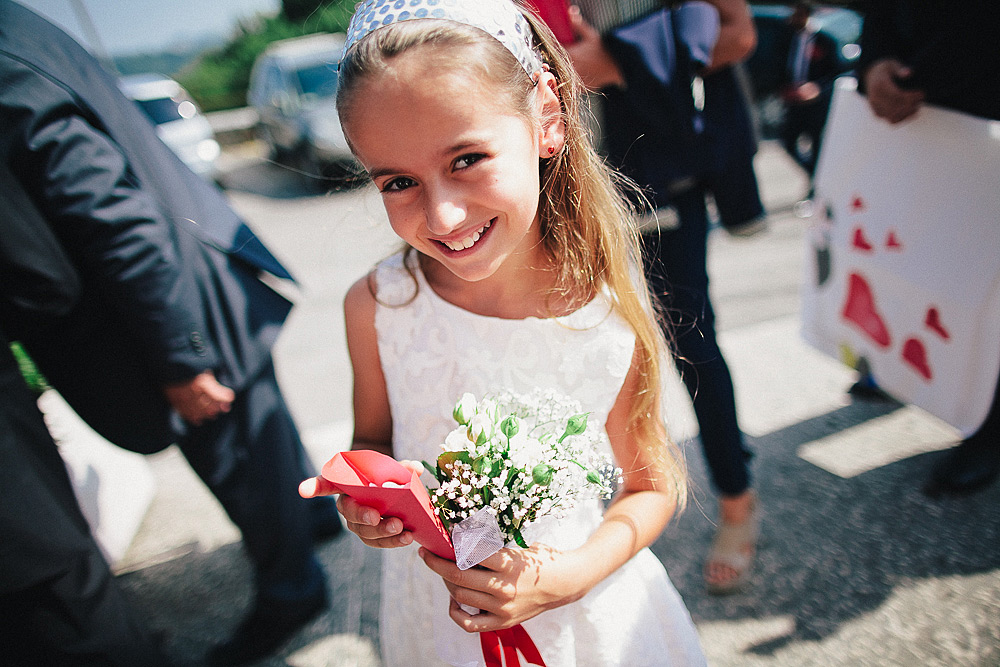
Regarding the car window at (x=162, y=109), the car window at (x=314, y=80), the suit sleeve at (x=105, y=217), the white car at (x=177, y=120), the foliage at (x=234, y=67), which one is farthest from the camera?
the foliage at (x=234, y=67)

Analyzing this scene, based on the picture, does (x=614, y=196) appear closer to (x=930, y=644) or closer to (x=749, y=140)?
(x=749, y=140)

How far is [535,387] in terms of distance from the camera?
50.8 inches

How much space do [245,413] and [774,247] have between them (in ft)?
15.7

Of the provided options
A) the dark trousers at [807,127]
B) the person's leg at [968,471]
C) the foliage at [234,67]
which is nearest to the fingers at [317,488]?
the person's leg at [968,471]

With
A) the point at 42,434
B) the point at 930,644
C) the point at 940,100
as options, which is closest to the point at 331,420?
the point at 42,434

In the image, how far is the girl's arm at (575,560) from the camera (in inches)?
41.6

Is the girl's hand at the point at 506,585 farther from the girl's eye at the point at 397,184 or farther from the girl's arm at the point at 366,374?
the girl's eye at the point at 397,184

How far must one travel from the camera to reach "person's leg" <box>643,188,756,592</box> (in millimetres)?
1922

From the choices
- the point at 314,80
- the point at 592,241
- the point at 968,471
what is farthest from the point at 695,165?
the point at 314,80

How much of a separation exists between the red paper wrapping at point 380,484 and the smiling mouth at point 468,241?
0.40 meters

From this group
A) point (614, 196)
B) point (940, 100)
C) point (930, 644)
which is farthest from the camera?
point (940, 100)

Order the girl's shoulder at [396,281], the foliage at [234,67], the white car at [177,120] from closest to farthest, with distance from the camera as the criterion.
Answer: the girl's shoulder at [396,281]
the white car at [177,120]
the foliage at [234,67]

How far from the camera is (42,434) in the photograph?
1.51 metres

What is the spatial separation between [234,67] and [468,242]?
87.8 feet
